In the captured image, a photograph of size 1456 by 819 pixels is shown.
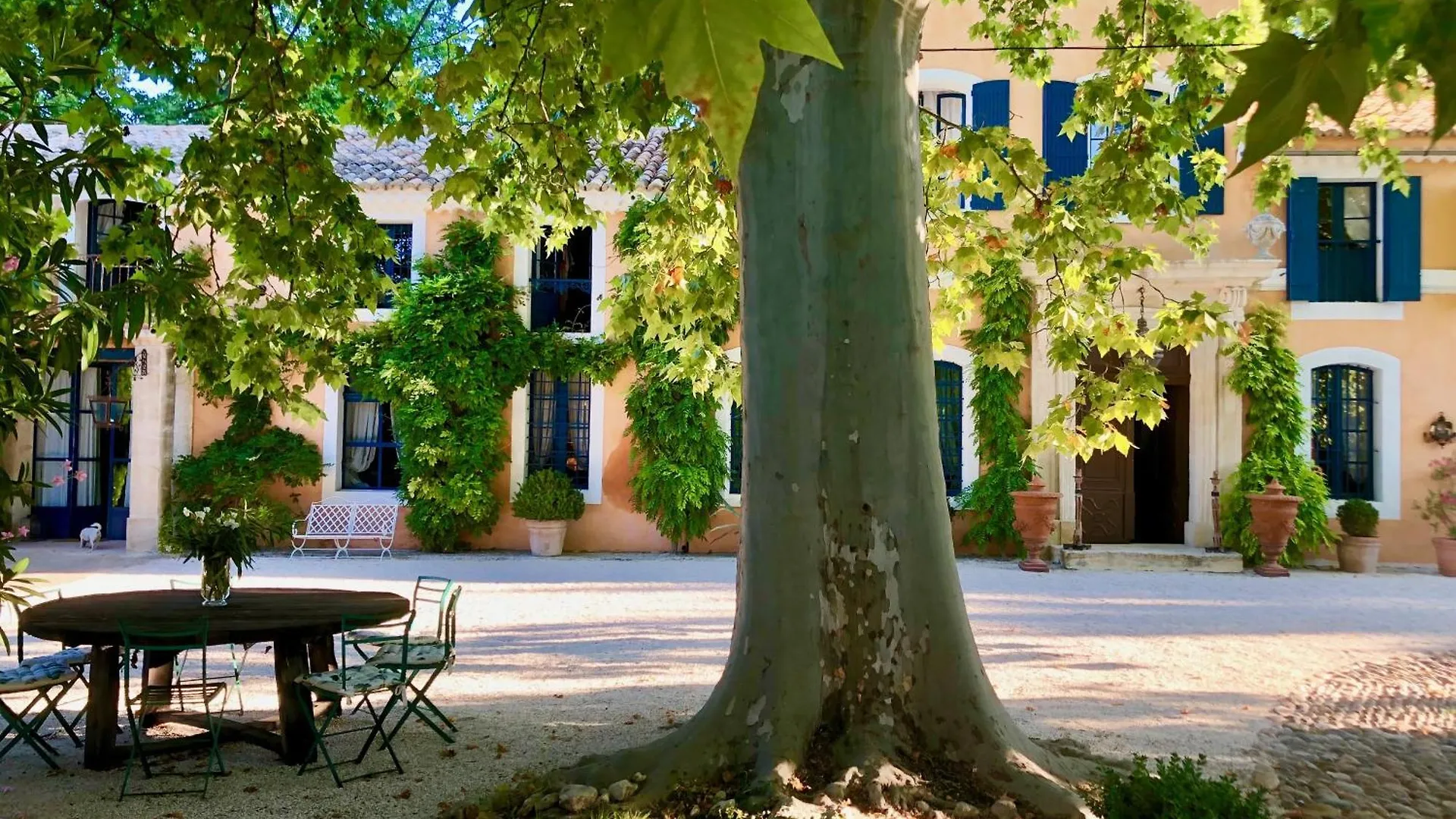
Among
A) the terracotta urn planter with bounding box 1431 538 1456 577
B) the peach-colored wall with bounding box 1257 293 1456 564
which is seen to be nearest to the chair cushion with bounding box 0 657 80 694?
the peach-colored wall with bounding box 1257 293 1456 564

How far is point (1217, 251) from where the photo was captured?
12.8 metres

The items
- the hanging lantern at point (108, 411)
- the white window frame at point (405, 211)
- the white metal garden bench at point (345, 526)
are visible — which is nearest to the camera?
the white metal garden bench at point (345, 526)

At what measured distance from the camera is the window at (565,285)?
13734mm

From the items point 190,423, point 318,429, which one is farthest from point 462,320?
point 190,423

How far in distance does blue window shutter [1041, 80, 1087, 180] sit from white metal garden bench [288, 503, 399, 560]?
9.61 meters

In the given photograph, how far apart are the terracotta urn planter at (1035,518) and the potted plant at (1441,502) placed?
455 cm

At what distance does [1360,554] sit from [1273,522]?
123cm

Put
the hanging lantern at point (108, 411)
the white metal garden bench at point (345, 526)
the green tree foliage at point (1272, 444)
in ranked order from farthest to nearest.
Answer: the hanging lantern at point (108, 411), the white metal garden bench at point (345, 526), the green tree foliage at point (1272, 444)

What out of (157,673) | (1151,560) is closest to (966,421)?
(1151,560)

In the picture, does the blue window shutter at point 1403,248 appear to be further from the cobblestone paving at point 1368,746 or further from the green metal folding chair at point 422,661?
the green metal folding chair at point 422,661

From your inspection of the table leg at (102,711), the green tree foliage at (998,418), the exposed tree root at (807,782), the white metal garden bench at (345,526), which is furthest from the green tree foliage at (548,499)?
the exposed tree root at (807,782)

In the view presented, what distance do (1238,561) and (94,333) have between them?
12.3 meters

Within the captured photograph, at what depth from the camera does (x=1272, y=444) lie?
12.3m

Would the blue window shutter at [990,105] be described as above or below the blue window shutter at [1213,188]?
above
